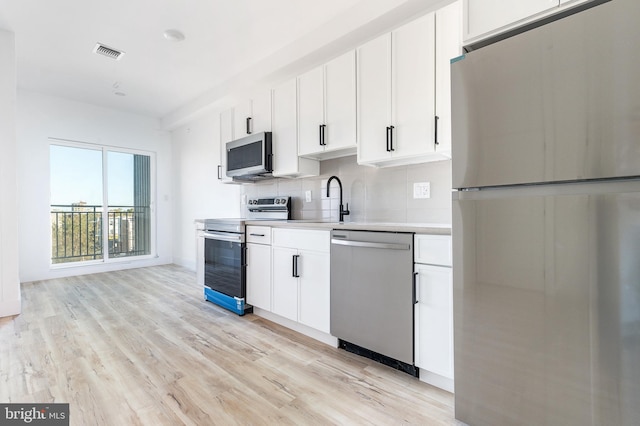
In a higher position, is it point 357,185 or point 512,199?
point 357,185

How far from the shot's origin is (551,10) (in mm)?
1244

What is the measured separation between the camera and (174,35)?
2.99m

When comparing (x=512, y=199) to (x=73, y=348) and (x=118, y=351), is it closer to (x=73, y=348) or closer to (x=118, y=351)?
(x=118, y=351)

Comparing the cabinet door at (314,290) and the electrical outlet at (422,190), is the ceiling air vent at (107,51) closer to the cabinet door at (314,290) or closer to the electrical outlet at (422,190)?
the cabinet door at (314,290)

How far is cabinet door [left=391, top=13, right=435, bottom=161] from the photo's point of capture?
199 centimetres

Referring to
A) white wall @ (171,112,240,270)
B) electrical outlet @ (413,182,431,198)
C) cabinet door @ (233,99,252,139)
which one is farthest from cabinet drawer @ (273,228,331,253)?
white wall @ (171,112,240,270)

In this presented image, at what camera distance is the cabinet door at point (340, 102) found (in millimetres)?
2449

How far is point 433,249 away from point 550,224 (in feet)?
2.03

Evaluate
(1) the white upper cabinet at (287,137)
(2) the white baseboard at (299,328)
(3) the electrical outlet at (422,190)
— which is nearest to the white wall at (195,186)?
(1) the white upper cabinet at (287,137)

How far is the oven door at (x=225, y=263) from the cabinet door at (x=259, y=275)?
8 cm

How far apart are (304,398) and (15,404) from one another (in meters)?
1.55

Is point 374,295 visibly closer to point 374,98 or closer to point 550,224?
point 550,224

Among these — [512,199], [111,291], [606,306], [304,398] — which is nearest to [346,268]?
[304,398]

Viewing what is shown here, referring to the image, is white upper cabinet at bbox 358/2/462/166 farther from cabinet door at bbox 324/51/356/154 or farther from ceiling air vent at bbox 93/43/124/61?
ceiling air vent at bbox 93/43/124/61
